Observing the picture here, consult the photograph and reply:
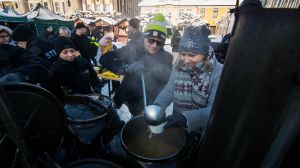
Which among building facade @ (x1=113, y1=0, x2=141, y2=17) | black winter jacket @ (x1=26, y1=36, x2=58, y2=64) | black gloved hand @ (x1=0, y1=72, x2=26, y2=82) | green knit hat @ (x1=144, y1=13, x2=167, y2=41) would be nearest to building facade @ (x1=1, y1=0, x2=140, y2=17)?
building facade @ (x1=113, y1=0, x2=141, y2=17)

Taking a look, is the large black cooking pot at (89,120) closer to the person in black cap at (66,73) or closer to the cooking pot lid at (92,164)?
the cooking pot lid at (92,164)

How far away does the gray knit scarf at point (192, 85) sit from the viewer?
1594 mm

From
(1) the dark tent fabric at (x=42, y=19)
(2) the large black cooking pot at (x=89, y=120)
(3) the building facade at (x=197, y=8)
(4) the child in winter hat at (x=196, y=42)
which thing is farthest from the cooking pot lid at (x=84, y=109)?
(3) the building facade at (x=197, y=8)

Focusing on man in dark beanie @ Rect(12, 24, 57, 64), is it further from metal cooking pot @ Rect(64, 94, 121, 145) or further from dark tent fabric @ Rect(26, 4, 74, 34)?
dark tent fabric @ Rect(26, 4, 74, 34)

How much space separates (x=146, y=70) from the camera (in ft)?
8.20

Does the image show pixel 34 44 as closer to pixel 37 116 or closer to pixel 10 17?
pixel 37 116

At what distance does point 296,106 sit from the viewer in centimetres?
Answer: 57

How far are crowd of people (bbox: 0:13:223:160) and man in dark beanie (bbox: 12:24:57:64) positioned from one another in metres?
0.02

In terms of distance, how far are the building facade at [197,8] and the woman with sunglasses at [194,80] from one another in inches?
1621

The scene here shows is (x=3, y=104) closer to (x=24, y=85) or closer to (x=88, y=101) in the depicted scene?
(x=24, y=85)

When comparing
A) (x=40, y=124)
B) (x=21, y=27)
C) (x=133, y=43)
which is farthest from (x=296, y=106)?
(x=21, y=27)

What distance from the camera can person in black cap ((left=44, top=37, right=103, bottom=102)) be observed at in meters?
2.71

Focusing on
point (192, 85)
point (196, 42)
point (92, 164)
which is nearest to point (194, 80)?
point (192, 85)

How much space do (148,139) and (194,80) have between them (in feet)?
2.04
